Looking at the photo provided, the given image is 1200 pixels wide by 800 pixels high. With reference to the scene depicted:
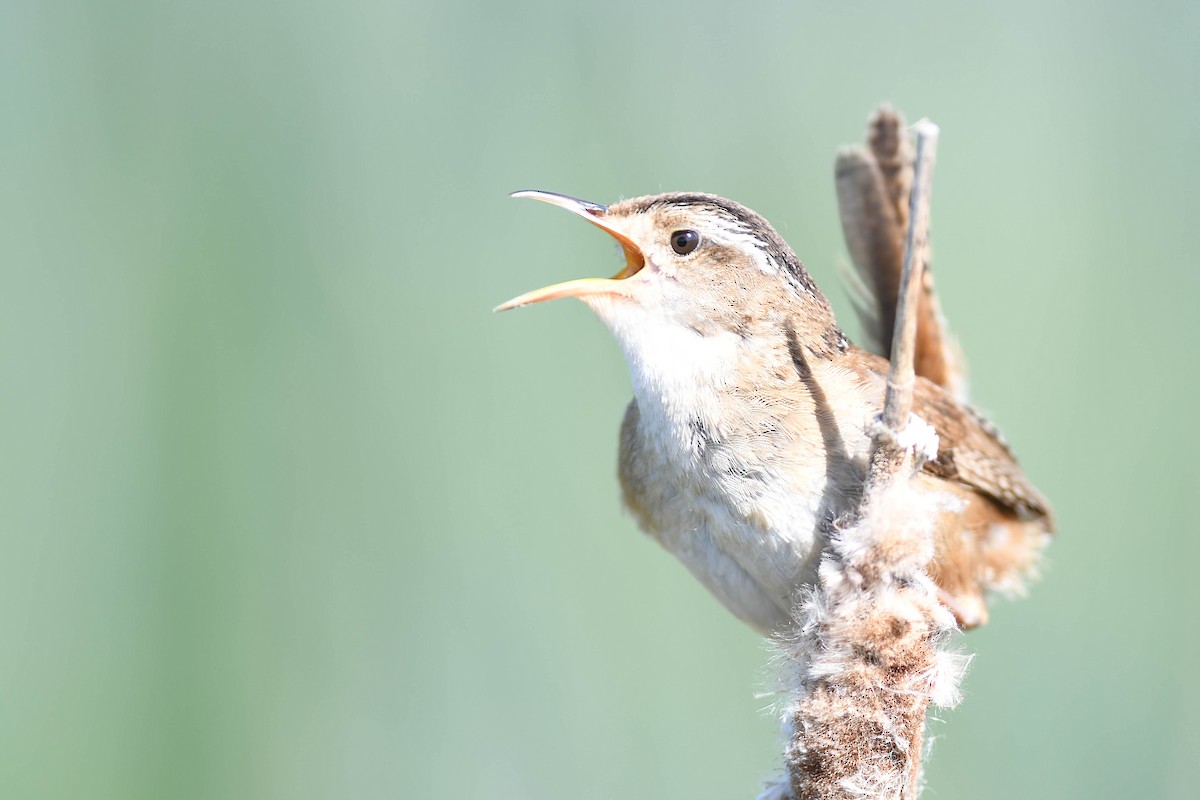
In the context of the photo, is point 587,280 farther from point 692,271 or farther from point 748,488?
point 748,488

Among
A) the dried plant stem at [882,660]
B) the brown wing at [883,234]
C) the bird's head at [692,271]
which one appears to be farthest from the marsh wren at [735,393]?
the brown wing at [883,234]

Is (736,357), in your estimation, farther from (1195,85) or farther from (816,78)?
(1195,85)

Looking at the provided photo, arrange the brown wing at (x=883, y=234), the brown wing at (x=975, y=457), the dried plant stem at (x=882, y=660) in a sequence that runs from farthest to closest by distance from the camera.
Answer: the brown wing at (x=883, y=234), the brown wing at (x=975, y=457), the dried plant stem at (x=882, y=660)

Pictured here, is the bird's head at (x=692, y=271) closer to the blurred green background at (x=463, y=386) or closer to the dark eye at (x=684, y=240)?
the dark eye at (x=684, y=240)

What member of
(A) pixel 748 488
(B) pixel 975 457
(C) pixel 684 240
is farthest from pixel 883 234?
(A) pixel 748 488

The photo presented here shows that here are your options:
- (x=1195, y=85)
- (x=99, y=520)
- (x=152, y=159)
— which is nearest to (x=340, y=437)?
(x=99, y=520)

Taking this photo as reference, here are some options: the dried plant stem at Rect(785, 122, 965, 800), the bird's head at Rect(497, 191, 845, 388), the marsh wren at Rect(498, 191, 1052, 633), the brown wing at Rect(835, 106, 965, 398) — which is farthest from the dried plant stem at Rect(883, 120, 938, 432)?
the brown wing at Rect(835, 106, 965, 398)

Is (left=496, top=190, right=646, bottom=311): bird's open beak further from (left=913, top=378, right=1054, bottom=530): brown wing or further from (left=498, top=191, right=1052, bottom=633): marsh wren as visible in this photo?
(left=913, top=378, right=1054, bottom=530): brown wing
